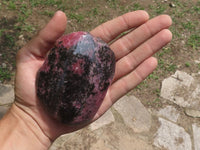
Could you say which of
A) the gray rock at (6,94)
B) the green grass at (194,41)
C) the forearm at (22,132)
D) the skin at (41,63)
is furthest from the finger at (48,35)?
the green grass at (194,41)

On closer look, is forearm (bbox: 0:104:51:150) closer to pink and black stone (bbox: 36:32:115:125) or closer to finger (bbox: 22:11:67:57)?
pink and black stone (bbox: 36:32:115:125)

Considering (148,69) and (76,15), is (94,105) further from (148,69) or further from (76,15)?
(76,15)

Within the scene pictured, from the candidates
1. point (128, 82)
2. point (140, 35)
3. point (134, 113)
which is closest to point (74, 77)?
point (128, 82)

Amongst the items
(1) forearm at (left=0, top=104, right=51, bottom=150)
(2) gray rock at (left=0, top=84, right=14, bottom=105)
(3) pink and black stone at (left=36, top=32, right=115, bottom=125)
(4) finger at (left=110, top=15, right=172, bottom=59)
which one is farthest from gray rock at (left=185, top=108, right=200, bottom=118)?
(2) gray rock at (left=0, top=84, right=14, bottom=105)

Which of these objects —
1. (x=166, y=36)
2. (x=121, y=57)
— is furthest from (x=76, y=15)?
(x=166, y=36)

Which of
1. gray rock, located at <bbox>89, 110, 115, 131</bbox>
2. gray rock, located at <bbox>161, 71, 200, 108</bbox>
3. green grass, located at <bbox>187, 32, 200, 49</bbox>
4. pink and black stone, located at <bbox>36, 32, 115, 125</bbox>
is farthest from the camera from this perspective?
green grass, located at <bbox>187, 32, 200, 49</bbox>

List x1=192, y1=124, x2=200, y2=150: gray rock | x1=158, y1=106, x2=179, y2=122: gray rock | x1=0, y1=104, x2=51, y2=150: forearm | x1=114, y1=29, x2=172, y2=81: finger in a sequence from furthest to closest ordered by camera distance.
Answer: x1=158, y1=106, x2=179, y2=122: gray rock, x1=192, y1=124, x2=200, y2=150: gray rock, x1=114, y1=29, x2=172, y2=81: finger, x1=0, y1=104, x2=51, y2=150: forearm
